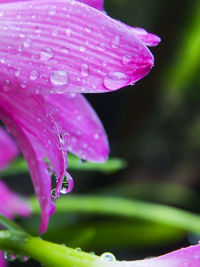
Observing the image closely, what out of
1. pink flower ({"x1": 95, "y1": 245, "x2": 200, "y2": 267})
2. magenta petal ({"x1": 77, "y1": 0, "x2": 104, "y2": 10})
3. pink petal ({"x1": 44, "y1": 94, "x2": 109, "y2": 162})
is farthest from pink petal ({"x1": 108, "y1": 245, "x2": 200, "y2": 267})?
magenta petal ({"x1": 77, "y1": 0, "x2": 104, "y2": 10})

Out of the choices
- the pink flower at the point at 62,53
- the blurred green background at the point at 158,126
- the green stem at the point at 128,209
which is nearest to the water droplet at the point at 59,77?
the pink flower at the point at 62,53

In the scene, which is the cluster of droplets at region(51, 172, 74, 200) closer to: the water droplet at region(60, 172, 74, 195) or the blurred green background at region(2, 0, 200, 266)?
the water droplet at region(60, 172, 74, 195)

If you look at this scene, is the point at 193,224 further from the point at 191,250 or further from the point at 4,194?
the point at 191,250

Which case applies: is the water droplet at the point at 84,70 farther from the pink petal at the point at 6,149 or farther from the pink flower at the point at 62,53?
the pink petal at the point at 6,149

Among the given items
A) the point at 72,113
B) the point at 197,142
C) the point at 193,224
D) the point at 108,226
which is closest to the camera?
the point at 72,113

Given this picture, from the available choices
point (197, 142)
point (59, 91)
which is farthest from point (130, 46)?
point (197, 142)

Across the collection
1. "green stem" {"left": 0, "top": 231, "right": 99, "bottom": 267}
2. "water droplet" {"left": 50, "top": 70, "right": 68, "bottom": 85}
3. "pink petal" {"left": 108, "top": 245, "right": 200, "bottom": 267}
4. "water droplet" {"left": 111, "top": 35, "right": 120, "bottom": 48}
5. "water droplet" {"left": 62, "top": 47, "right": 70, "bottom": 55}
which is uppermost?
"water droplet" {"left": 111, "top": 35, "right": 120, "bottom": 48}
